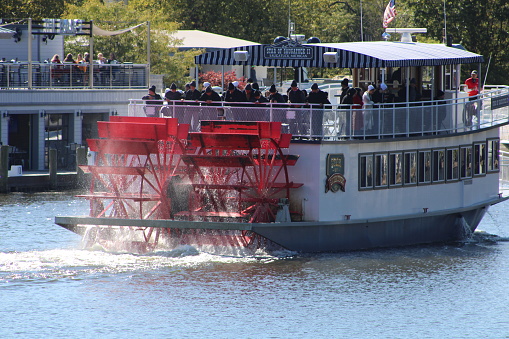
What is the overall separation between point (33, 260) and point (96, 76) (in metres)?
16.7

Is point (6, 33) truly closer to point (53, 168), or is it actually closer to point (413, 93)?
point (53, 168)

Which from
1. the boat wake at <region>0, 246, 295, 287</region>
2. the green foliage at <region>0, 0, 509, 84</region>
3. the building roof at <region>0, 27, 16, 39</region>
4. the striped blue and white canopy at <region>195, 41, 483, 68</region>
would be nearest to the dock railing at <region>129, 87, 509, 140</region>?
the striped blue and white canopy at <region>195, 41, 483, 68</region>

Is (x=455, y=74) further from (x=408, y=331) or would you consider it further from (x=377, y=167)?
(x=408, y=331)

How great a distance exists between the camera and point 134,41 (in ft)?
153

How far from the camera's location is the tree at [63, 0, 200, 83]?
151 ft

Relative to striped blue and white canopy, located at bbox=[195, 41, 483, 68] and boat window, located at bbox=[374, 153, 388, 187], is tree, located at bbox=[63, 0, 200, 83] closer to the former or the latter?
striped blue and white canopy, located at bbox=[195, 41, 483, 68]

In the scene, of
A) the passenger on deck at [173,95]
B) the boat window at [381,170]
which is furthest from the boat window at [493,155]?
the passenger on deck at [173,95]

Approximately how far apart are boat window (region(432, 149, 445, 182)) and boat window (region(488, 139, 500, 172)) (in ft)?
8.37

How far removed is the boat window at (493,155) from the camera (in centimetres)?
2498

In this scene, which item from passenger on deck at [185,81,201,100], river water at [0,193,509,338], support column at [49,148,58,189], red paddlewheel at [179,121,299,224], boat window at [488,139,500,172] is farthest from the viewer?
support column at [49,148,58,189]

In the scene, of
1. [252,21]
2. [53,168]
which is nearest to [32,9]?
[252,21]

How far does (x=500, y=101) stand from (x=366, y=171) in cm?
542


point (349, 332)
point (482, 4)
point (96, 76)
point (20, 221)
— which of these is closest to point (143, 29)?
point (96, 76)

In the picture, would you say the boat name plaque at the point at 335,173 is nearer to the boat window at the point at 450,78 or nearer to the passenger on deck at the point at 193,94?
the passenger on deck at the point at 193,94
